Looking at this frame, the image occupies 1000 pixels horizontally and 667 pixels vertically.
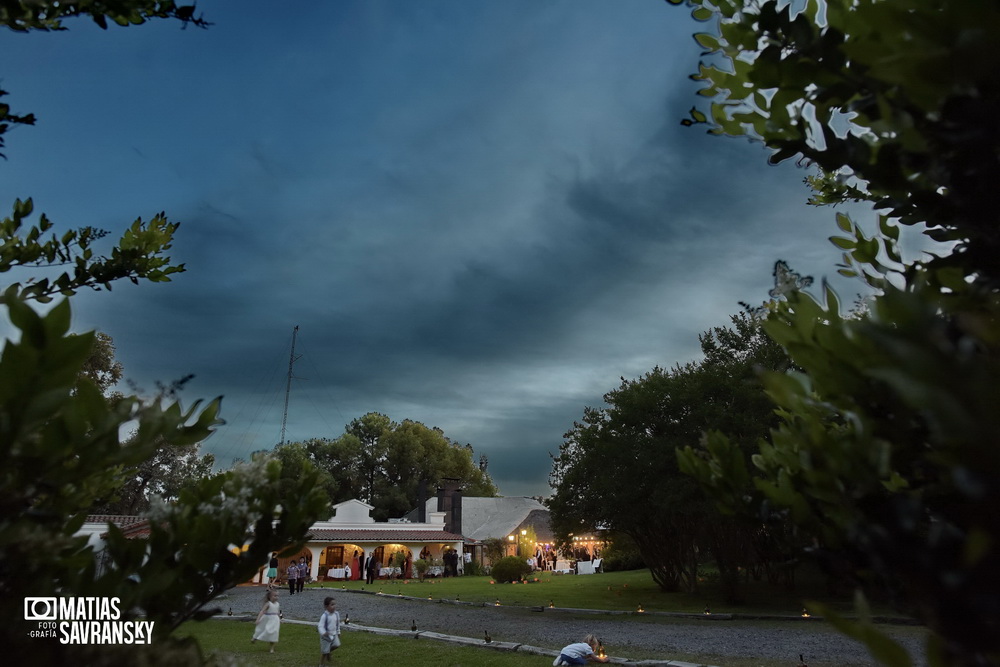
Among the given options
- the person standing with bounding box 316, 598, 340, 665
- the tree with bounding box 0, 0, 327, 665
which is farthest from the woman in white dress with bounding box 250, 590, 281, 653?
the tree with bounding box 0, 0, 327, 665

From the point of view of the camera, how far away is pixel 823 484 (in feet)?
4.93

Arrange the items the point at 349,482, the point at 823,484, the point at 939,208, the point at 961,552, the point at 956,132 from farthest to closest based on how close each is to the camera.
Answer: the point at 349,482 < the point at 939,208 < the point at 823,484 < the point at 956,132 < the point at 961,552

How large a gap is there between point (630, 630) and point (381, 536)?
35.1m

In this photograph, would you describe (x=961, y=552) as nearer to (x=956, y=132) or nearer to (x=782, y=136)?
(x=956, y=132)

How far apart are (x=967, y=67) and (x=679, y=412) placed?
2711cm

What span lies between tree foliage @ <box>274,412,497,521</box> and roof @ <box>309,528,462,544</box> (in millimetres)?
19830

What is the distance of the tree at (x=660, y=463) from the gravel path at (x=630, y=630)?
16.9 feet

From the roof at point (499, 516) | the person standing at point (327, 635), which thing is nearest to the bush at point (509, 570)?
the roof at point (499, 516)

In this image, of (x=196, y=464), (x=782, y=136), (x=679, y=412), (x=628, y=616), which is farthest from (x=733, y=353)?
(x=196, y=464)

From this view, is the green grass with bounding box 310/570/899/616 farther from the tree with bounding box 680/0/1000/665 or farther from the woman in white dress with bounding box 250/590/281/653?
the tree with bounding box 680/0/1000/665

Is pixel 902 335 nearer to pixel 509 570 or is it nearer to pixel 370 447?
pixel 509 570

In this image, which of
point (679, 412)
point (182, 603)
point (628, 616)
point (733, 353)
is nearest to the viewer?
point (182, 603)

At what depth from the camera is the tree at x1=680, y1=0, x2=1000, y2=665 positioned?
100 cm

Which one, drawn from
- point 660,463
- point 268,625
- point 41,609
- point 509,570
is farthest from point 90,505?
point 509,570
